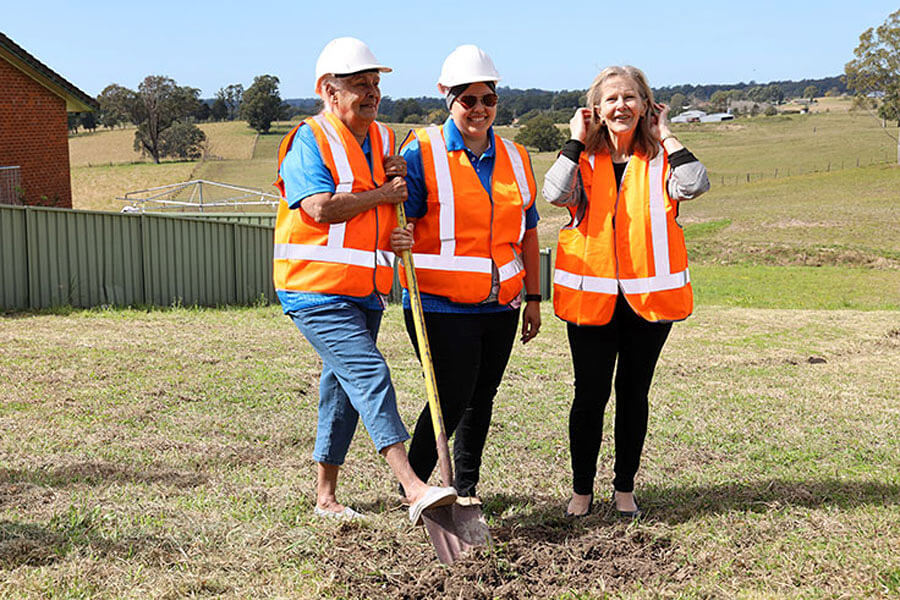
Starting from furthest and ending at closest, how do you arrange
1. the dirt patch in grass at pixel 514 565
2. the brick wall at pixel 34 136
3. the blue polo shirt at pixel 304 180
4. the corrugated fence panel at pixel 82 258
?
1. the brick wall at pixel 34 136
2. the corrugated fence panel at pixel 82 258
3. the blue polo shirt at pixel 304 180
4. the dirt patch in grass at pixel 514 565

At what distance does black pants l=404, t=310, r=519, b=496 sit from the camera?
3982 millimetres

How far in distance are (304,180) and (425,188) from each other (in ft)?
1.80

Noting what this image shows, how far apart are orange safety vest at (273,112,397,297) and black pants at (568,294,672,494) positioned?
100 cm

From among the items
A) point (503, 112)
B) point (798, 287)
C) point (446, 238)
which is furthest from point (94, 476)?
point (503, 112)

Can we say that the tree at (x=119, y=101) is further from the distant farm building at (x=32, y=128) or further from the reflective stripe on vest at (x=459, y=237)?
the reflective stripe on vest at (x=459, y=237)

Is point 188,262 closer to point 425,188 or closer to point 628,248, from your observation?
point 425,188

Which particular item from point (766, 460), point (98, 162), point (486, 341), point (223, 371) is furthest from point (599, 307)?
point (98, 162)

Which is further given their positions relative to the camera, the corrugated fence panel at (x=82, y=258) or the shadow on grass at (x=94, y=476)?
the corrugated fence panel at (x=82, y=258)

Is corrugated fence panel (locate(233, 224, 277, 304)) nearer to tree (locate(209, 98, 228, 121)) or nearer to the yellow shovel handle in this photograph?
the yellow shovel handle

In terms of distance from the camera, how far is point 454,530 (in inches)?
145

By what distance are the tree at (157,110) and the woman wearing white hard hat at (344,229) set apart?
80204 mm

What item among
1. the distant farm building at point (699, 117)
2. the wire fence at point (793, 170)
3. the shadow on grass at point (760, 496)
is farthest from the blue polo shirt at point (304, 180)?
the distant farm building at point (699, 117)

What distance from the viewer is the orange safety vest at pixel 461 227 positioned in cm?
395

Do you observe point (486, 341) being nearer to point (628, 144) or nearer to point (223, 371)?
point (628, 144)
